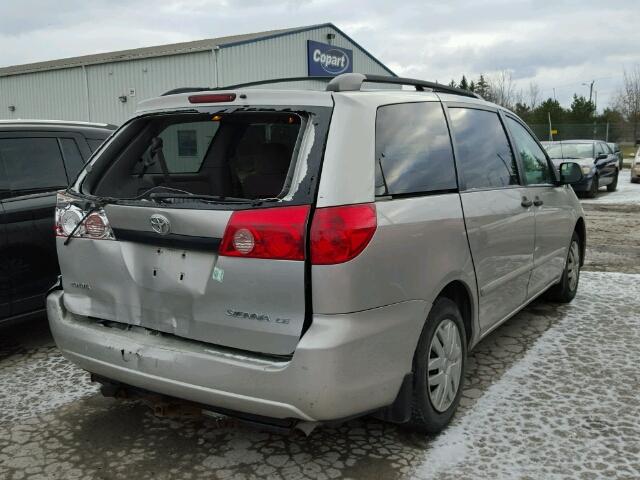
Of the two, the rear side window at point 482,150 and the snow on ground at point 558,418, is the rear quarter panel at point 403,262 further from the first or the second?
the snow on ground at point 558,418

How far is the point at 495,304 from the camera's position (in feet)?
12.2

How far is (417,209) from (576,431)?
146 centimetres

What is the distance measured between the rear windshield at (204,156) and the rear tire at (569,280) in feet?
9.97

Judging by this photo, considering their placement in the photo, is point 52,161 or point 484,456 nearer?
point 484,456

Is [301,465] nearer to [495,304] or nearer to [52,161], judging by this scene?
[495,304]

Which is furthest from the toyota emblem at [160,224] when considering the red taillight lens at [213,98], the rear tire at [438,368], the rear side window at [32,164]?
the rear side window at [32,164]

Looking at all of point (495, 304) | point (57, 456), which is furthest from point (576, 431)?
point (57, 456)

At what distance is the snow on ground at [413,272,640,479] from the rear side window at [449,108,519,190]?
125cm

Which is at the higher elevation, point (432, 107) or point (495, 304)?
point (432, 107)

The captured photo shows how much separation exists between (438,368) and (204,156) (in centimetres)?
195

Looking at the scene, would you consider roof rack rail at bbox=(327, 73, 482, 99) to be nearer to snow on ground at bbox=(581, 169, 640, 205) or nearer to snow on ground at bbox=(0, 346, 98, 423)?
snow on ground at bbox=(0, 346, 98, 423)

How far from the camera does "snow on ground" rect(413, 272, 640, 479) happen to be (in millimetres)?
2803

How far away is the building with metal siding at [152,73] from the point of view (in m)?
20.7

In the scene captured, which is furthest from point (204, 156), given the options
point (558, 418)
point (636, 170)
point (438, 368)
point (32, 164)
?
point (636, 170)
